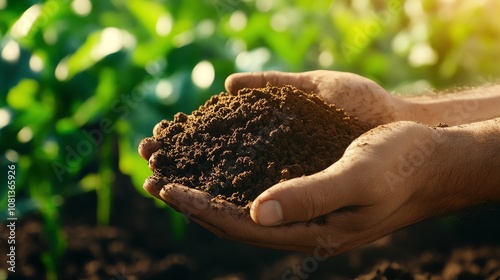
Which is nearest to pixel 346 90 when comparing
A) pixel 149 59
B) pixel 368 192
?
pixel 368 192

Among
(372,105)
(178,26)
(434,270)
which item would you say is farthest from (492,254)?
(178,26)

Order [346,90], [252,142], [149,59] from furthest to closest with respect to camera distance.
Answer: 1. [149,59]
2. [346,90]
3. [252,142]

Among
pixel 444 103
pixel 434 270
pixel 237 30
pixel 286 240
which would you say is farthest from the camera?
pixel 237 30

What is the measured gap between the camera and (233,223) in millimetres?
1401

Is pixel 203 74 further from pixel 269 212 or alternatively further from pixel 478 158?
pixel 269 212

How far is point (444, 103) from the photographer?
2.05 metres

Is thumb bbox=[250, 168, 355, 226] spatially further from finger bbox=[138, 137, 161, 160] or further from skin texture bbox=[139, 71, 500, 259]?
finger bbox=[138, 137, 161, 160]

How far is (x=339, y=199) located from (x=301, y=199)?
0.09 m

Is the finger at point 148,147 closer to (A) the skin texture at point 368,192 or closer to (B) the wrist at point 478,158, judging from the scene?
(A) the skin texture at point 368,192

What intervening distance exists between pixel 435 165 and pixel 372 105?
332mm

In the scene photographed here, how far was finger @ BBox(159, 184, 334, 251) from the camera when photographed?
4.61 feet

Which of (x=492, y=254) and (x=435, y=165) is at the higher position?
(x=435, y=165)

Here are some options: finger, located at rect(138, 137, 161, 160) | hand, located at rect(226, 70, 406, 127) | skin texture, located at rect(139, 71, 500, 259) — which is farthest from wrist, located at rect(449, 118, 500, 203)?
finger, located at rect(138, 137, 161, 160)

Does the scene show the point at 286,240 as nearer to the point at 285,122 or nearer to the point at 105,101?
the point at 285,122
